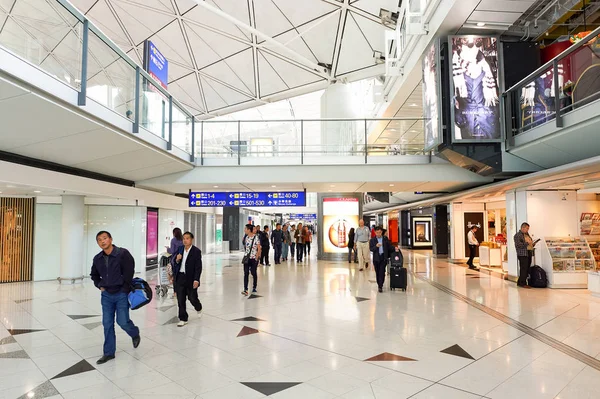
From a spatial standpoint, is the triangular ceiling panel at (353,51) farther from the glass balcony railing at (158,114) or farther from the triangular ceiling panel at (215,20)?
the glass balcony railing at (158,114)

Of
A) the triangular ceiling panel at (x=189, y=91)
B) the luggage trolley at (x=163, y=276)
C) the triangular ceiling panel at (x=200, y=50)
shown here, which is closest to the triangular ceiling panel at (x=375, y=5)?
the triangular ceiling panel at (x=200, y=50)

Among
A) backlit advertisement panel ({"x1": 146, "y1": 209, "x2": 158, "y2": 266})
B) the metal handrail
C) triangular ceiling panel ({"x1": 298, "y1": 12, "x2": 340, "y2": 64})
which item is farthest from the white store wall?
the metal handrail

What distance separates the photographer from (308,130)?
12.9m

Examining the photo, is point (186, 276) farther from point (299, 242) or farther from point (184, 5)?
point (184, 5)

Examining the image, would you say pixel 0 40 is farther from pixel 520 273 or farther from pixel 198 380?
pixel 520 273

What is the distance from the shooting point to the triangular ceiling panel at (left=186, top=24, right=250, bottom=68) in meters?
21.9

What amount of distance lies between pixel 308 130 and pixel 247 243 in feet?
16.5

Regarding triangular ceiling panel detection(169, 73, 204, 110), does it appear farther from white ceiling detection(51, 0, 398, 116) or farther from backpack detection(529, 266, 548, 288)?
backpack detection(529, 266, 548, 288)

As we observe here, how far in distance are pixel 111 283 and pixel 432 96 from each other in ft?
30.6

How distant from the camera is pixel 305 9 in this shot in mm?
19156

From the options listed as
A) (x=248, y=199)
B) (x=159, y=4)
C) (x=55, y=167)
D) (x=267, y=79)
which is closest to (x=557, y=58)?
(x=248, y=199)

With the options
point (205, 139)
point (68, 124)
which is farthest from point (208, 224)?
point (68, 124)

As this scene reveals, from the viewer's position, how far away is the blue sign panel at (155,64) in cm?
1164

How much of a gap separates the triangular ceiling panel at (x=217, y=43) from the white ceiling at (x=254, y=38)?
0.04 m
